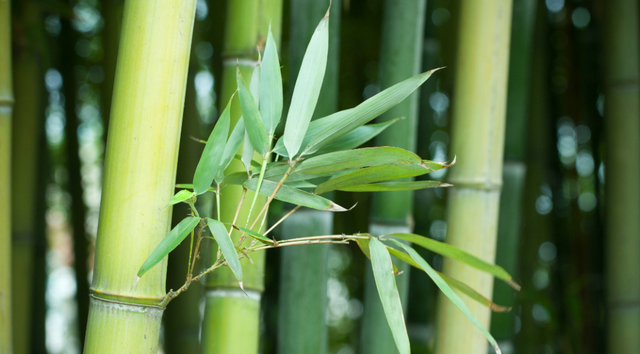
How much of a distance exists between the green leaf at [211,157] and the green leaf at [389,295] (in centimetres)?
21

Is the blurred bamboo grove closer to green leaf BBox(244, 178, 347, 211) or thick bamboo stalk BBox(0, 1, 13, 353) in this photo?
thick bamboo stalk BBox(0, 1, 13, 353)

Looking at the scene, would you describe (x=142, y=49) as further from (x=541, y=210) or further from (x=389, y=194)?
(x=541, y=210)

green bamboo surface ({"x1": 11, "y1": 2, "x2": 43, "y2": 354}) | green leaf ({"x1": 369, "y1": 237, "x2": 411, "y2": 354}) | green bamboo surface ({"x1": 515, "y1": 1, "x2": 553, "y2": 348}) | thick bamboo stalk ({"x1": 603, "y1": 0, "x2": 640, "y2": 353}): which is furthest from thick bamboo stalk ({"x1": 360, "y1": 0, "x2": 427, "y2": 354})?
green bamboo surface ({"x1": 11, "y1": 2, "x2": 43, "y2": 354})

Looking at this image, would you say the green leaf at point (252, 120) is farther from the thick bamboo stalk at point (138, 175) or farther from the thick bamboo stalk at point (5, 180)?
the thick bamboo stalk at point (5, 180)

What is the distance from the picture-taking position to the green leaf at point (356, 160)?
562 mm

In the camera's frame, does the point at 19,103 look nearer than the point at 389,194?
No

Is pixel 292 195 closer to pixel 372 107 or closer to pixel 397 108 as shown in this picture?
pixel 372 107

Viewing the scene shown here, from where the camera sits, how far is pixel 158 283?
1.94ft

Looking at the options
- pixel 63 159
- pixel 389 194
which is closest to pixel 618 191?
pixel 389 194

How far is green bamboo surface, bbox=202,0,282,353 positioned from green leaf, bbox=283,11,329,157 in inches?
7.4

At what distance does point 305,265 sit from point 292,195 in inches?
15.9

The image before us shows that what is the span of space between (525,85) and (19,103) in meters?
1.39

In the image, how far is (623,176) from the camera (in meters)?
1.27

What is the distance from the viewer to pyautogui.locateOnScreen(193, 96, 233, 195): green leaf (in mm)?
569
